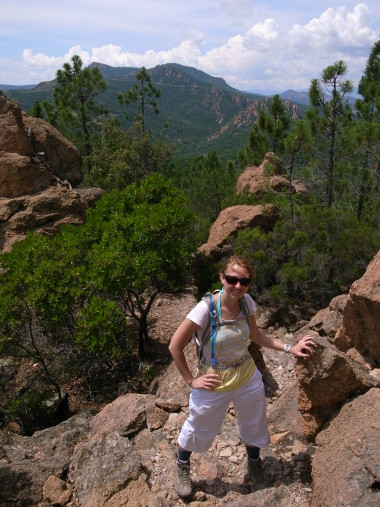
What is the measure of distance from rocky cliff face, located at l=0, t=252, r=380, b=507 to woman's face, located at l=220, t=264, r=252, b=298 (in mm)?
987

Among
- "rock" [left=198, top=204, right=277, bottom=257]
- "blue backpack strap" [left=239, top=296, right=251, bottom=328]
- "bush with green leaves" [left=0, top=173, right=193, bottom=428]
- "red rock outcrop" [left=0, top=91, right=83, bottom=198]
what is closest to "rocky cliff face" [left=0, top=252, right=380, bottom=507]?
"blue backpack strap" [left=239, top=296, right=251, bottom=328]

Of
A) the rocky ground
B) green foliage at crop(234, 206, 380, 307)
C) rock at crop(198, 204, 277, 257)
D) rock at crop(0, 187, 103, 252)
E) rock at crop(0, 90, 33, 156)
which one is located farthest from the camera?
rock at crop(0, 90, 33, 156)

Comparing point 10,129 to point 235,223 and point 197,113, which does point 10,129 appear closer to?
point 235,223

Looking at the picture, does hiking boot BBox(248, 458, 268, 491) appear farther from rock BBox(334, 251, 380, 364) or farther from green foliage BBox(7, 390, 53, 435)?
green foliage BBox(7, 390, 53, 435)

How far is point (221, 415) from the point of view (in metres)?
3.12

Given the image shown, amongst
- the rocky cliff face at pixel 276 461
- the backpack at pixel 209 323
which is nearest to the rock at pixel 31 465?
the rocky cliff face at pixel 276 461

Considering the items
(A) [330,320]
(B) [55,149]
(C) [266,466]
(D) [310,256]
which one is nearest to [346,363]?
(C) [266,466]

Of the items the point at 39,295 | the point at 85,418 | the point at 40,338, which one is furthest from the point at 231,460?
the point at 40,338

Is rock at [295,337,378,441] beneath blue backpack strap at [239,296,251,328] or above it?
beneath

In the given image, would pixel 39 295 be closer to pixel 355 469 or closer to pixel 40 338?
pixel 40 338

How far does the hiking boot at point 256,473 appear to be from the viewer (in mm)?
3377

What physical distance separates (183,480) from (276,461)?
837 mm

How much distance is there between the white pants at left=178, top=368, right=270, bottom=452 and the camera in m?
3.03

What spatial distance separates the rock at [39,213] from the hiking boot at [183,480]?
7.30 m
